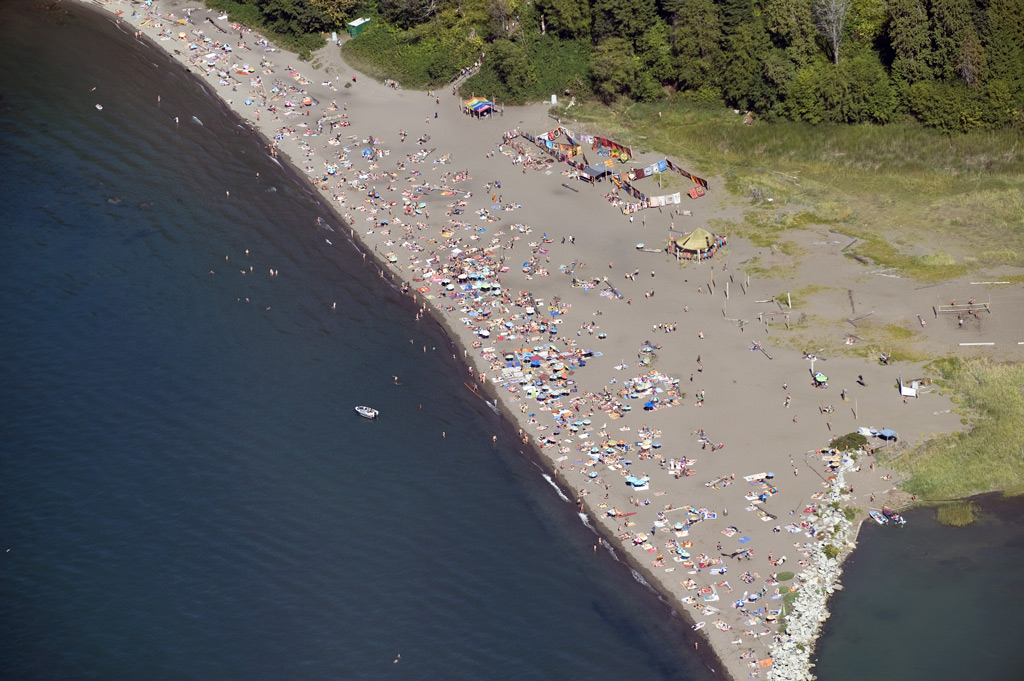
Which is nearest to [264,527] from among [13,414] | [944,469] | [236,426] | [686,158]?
[236,426]

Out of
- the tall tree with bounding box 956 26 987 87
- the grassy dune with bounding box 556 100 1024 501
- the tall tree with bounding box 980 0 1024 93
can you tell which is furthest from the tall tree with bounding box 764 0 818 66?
the tall tree with bounding box 980 0 1024 93

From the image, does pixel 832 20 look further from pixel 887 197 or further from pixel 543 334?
pixel 543 334

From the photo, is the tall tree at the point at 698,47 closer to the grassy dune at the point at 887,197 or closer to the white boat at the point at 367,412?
the grassy dune at the point at 887,197

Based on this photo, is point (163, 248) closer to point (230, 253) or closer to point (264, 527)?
point (230, 253)

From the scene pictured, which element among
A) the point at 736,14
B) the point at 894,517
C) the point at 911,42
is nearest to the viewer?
the point at 894,517

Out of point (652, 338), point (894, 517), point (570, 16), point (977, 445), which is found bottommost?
point (894, 517)

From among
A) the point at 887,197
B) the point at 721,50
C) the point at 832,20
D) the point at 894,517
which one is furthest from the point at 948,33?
the point at 894,517
